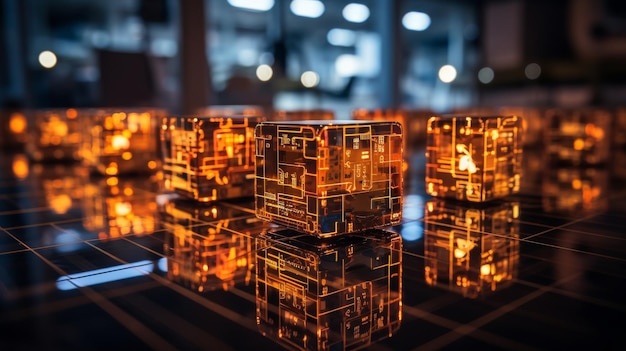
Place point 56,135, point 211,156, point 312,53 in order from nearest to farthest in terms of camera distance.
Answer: point 211,156
point 56,135
point 312,53

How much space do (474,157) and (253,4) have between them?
763 cm

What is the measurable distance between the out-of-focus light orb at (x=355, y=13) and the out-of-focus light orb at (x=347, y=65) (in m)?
0.82

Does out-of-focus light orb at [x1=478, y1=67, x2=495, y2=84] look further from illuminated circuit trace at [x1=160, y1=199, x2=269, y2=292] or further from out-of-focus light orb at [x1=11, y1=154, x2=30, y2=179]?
illuminated circuit trace at [x1=160, y1=199, x2=269, y2=292]

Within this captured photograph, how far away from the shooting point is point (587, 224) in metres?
3.20

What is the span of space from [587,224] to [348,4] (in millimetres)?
9263

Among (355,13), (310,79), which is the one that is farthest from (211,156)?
(355,13)

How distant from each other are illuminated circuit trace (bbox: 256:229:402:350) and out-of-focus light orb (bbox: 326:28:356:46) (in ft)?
28.5

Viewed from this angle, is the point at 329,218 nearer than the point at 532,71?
Yes

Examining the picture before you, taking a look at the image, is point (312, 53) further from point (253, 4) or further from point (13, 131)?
point (13, 131)

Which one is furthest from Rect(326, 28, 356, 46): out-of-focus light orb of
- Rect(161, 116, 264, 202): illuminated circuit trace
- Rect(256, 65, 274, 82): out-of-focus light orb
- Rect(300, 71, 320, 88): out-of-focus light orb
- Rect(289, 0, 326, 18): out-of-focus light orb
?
Rect(161, 116, 264, 202): illuminated circuit trace

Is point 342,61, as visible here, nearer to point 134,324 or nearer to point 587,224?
point 587,224

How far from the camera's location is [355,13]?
1166 centimetres

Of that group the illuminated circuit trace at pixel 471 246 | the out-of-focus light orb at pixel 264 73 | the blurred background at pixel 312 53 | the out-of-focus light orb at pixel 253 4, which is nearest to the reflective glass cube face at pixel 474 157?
the illuminated circuit trace at pixel 471 246

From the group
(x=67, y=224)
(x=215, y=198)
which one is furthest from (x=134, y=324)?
(x=215, y=198)
